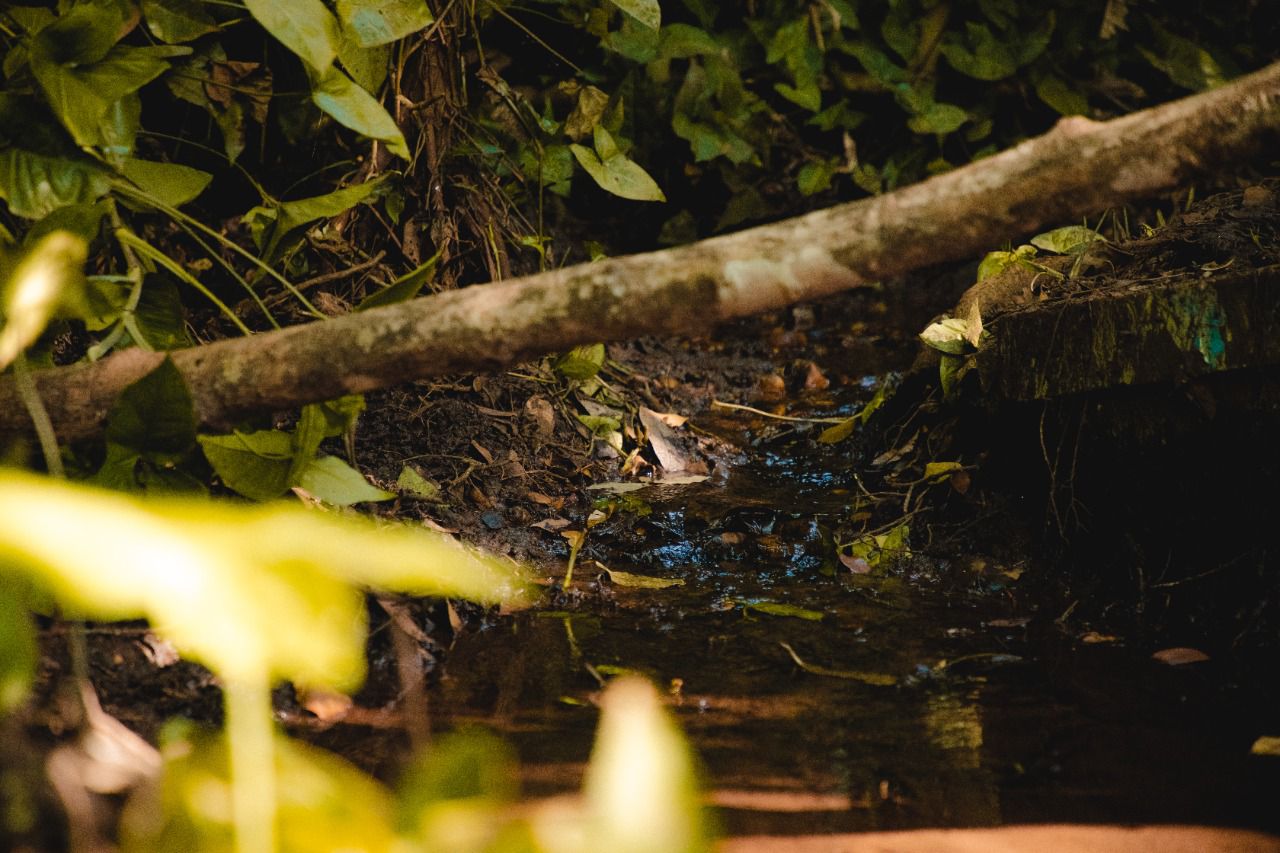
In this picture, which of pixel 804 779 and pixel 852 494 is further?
pixel 852 494

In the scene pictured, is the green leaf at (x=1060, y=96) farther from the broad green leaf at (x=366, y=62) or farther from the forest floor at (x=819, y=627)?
the broad green leaf at (x=366, y=62)

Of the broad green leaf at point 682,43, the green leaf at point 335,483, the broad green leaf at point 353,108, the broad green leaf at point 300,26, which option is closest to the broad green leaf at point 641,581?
the green leaf at point 335,483

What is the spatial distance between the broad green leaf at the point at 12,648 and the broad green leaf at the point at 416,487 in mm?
1434

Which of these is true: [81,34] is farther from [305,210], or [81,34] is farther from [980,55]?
[980,55]

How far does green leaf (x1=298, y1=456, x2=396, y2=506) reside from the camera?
5.86ft

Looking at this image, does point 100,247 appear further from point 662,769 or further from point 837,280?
point 662,769

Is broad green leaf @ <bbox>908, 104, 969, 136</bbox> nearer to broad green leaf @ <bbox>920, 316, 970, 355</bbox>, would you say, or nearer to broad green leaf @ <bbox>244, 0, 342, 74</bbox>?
broad green leaf @ <bbox>920, 316, 970, 355</bbox>

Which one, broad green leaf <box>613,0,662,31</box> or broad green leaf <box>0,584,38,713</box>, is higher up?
broad green leaf <box>613,0,662,31</box>

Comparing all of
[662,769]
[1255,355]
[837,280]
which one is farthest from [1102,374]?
[662,769]

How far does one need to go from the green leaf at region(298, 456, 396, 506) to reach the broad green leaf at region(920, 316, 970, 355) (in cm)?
141

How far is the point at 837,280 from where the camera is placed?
1.40 metres

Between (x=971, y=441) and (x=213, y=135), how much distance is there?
2.14 m

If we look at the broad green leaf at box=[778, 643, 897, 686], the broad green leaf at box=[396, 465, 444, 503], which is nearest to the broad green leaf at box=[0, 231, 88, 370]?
the broad green leaf at box=[396, 465, 444, 503]

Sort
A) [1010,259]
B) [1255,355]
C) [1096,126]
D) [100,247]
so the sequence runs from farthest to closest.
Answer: [1010,259]
[100,247]
[1255,355]
[1096,126]
